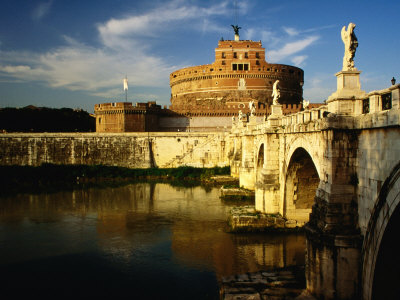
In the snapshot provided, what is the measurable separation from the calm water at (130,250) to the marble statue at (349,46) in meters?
6.95

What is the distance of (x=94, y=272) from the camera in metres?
11.8

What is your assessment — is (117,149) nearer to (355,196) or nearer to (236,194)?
(236,194)

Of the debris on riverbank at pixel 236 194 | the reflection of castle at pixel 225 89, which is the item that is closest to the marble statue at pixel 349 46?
the debris on riverbank at pixel 236 194

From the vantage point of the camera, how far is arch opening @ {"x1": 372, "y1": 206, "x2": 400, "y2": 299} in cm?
658

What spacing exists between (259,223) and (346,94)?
8274mm

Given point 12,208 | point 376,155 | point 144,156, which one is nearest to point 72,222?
point 12,208

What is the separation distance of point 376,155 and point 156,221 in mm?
13192

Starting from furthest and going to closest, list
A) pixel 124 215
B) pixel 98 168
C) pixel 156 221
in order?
pixel 98 168
pixel 124 215
pixel 156 221

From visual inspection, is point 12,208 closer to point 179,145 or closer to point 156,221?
point 156,221

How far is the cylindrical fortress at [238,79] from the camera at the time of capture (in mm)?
50969

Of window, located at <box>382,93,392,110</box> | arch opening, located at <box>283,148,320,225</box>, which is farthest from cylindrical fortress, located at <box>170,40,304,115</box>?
window, located at <box>382,93,392,110</box>

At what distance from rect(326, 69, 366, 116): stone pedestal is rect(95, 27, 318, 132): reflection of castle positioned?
35.8 meters

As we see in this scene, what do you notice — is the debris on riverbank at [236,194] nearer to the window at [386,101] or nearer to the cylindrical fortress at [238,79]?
the window at [386,101]

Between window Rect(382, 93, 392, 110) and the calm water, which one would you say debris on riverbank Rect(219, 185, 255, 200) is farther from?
window Rect(382, 93, 392, 110)
